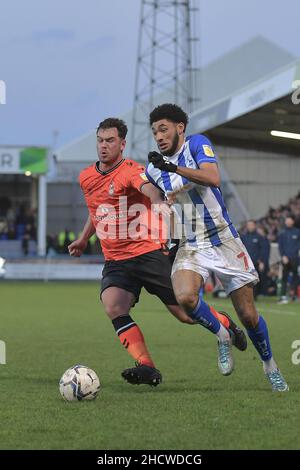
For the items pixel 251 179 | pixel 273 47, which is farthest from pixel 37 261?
pixel 273 47

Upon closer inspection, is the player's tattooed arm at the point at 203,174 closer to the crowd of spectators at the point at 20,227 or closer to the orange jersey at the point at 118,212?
the orange jersey at the point at 118,212

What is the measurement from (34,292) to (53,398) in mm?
22856

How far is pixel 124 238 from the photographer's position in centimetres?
946

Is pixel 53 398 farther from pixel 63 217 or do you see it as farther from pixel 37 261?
pixel 63 217

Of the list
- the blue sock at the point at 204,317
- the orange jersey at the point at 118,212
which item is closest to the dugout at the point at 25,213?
the orange jersey at the point at 118,212

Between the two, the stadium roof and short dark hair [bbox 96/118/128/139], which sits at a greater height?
the stadium roof

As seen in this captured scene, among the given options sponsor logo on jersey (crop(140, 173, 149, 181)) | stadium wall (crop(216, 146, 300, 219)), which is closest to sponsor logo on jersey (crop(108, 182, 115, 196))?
sponsor logo on jersey (crop(140, 173, 149, 181))

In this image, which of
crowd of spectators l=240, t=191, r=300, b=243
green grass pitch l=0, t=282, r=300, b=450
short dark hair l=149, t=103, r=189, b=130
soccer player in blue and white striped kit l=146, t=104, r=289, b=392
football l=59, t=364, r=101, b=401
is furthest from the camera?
crowd of spectators l=240, t=191, r=300, b=243

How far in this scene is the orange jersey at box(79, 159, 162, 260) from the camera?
935 cm

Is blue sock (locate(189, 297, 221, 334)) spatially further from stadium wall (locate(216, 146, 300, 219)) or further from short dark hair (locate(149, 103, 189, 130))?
stadium wall (locate(216, 146, 300, 219))

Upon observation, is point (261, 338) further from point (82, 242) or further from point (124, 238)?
point (82, 242)

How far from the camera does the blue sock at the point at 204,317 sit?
28.7 feet

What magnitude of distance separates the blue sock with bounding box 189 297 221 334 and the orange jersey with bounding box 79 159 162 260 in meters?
0.91

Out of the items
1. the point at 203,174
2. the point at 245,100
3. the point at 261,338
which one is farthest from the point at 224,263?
the point at 245,100
